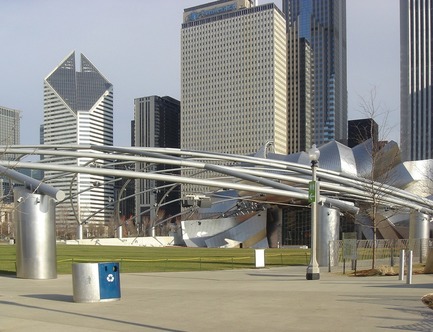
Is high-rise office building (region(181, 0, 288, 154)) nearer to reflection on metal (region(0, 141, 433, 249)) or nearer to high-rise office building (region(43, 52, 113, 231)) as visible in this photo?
high-rise office building (region(43, 52, 113, 231))

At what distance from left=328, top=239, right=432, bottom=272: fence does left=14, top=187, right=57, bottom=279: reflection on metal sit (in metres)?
11.5

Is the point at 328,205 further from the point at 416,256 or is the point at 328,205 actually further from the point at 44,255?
the point at 44,255

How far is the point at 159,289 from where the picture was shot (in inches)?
690

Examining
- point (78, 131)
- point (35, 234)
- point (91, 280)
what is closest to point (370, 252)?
point (35, 234)

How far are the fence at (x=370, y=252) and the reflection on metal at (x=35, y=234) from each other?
1149 centimetres

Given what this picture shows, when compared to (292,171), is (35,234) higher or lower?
lower

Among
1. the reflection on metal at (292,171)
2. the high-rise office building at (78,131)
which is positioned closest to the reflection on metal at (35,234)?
the reflection on metal at (292,171)

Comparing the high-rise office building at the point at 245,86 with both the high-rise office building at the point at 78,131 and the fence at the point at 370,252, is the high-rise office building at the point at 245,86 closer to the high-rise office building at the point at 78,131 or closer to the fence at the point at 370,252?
the high-rise office building at the point at 78,131

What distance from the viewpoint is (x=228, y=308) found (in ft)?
41.2

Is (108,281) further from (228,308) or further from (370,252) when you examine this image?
(370,252)

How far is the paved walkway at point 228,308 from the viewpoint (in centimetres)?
1026

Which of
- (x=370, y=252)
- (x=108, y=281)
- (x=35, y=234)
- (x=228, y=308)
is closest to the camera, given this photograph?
(x=228, y=308)

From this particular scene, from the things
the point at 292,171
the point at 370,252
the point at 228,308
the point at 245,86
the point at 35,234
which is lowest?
the point at 370,252

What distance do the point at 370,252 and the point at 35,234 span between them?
18.8m
